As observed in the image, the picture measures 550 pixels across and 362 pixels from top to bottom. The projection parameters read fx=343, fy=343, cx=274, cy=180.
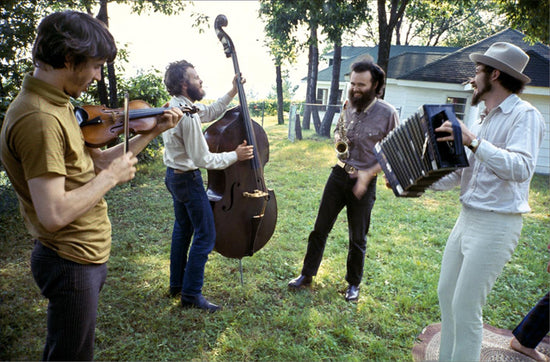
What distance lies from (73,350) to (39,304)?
2193mm

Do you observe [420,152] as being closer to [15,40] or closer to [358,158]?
[358,158]

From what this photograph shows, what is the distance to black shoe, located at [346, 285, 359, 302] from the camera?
3775 millimetres

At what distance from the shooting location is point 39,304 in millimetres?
3361

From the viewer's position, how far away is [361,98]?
11.4 feet

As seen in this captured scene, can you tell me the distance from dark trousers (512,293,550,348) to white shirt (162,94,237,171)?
9.64 feet

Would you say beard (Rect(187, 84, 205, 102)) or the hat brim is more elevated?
the hat brim

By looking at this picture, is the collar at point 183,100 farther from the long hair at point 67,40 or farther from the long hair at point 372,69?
the long hair at point 372,69

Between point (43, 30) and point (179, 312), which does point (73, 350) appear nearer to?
point (43, 30)

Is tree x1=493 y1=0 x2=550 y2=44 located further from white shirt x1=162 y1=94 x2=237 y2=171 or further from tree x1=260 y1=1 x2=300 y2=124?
white shirt x1=162 y1=94 x2=237 y2=171

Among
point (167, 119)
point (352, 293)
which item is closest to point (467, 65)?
point (352, 293)

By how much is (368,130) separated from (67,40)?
2.71 m

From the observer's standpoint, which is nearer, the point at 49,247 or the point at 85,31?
the point at 85,31

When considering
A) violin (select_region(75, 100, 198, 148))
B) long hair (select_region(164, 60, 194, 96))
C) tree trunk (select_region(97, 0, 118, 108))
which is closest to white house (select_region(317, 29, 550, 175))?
tree trunk (select_region(97, 0, 118, 108))

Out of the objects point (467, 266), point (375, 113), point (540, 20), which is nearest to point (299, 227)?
point (375, 113)
